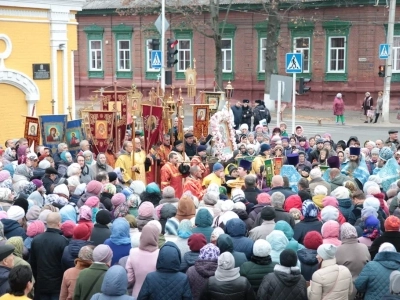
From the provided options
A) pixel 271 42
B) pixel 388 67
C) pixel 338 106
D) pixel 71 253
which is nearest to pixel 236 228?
pixel 71 253

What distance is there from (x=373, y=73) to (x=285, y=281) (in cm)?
2905

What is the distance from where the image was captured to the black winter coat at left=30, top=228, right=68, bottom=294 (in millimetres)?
8250

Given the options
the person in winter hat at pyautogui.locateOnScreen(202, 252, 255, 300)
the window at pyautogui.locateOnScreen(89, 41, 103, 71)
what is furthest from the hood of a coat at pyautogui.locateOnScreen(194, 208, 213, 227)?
the window at pyautogui.locateOnScreen(89, 41, 103, 71)

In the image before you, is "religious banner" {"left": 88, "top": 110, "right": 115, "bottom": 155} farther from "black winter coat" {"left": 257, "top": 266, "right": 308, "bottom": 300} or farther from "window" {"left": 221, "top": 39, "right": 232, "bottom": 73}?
"window" {"left": 221, "top": 39, "right": 232, "bottom": 73}

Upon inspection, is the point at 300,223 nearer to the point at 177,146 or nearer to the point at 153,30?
the point at 177,146

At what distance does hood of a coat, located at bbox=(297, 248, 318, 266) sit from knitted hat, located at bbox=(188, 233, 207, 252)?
3.40 feet

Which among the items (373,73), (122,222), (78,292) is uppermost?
(373,73)

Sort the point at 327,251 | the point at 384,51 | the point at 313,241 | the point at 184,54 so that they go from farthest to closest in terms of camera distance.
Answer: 1. the point at 184,54
2. the point at 384,51
3. the point at 313,241
4. the point at 327,251

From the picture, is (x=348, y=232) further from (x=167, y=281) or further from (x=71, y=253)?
(x=71, y=253)

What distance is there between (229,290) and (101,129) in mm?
8994

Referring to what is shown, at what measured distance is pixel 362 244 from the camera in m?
7.98

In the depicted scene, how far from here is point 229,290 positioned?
6.96 meters

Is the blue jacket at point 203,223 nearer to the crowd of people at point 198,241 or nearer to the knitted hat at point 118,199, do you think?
the crowd of people at point 198,241

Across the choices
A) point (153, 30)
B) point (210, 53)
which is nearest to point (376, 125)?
point (210, 53)
